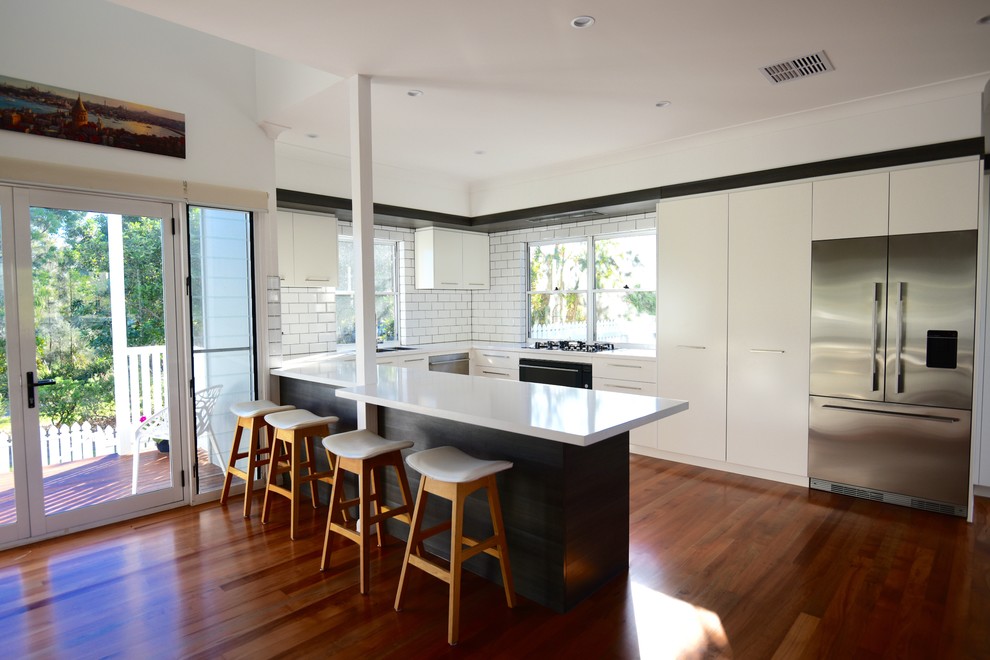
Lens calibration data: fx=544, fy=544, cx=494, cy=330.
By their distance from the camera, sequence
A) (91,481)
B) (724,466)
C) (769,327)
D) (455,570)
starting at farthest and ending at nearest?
(724,466), (769,327), (91,481), (455,570)

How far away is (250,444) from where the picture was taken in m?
3.63

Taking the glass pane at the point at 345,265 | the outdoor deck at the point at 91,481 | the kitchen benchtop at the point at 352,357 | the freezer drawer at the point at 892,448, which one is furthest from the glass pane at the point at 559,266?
the outdoor deck at the point at 91,481

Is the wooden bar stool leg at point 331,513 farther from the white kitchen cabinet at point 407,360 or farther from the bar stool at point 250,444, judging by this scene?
the white kitchen cabinet at point 407,360

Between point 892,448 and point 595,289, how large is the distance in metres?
2.90

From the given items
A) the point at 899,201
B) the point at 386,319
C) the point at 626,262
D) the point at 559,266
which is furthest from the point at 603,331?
the point at 899,201

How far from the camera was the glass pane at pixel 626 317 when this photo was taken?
5.34m

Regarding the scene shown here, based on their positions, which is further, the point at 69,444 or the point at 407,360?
the point at 407,360

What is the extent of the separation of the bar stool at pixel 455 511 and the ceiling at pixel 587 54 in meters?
2.03

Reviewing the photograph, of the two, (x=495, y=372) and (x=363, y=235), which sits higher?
(x=363, y=235)

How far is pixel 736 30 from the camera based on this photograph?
104 inches

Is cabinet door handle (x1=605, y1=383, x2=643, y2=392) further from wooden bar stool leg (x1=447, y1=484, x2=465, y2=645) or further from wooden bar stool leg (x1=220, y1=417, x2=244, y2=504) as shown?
wooden bar stool leg (x1=220, y1=417, x2=244, y2=504)

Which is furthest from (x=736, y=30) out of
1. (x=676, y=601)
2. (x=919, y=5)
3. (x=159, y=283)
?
(x=159, y=283)

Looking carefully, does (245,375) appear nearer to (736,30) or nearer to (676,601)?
(676,601)

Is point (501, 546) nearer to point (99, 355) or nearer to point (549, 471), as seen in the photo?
point (549, 471)
